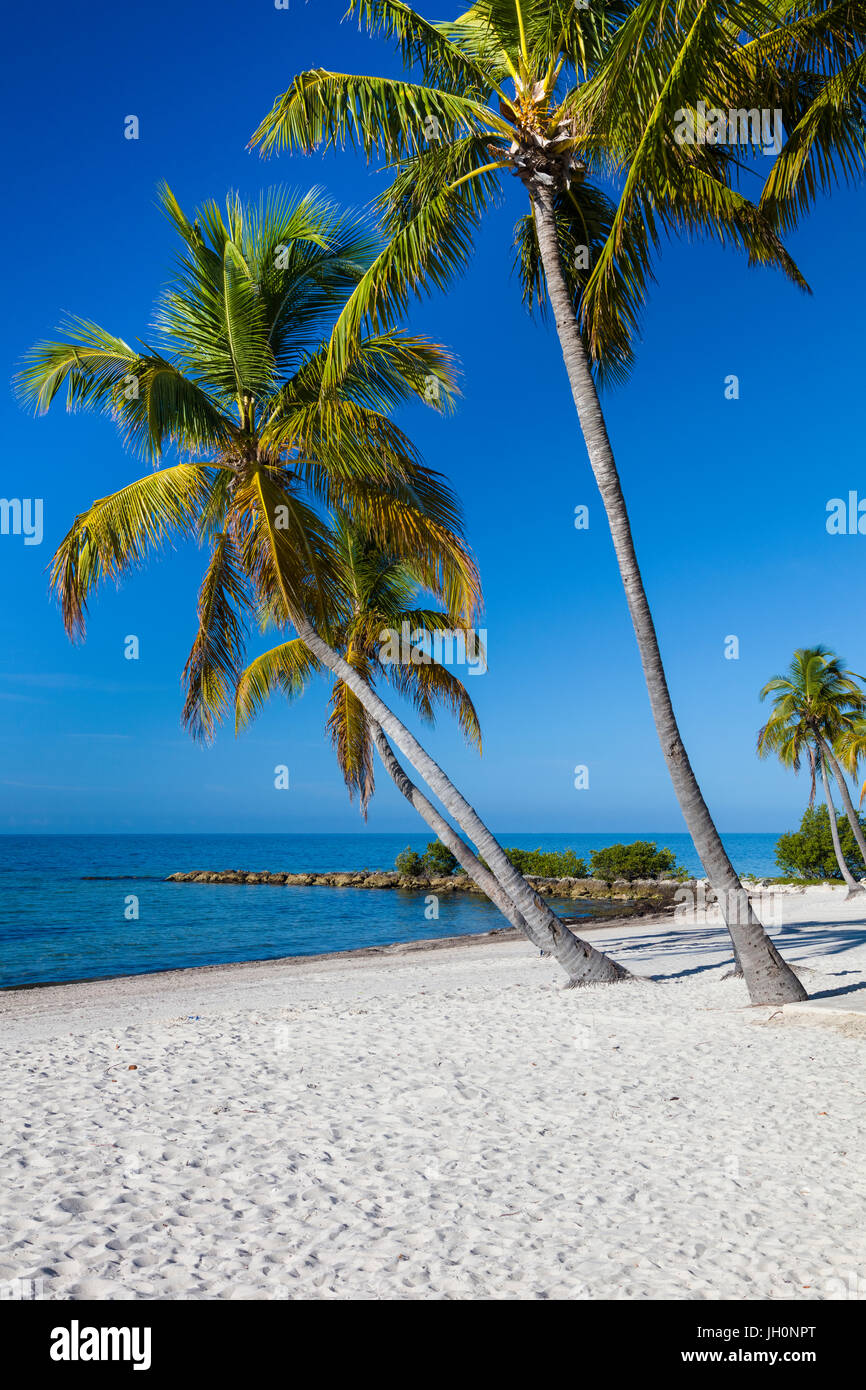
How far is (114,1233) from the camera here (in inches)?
147

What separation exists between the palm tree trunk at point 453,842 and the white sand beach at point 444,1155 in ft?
5.67

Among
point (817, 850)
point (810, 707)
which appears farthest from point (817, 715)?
point (817, 850)

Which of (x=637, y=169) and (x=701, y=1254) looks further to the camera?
(x=637, y=169)

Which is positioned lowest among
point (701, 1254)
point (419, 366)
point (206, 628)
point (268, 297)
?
point (701, 1254)

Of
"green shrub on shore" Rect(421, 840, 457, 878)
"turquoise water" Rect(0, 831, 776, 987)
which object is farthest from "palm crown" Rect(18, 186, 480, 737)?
"green shrub on shore" Rect(421, 840, 457, 878)

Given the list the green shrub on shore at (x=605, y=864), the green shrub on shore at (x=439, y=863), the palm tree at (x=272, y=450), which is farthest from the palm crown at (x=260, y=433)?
the green shrub on shore at (x=439, y=863)

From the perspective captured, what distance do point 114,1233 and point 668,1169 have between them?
114 inches

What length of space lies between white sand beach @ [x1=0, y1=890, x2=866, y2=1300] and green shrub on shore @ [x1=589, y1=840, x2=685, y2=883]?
36.2 metres

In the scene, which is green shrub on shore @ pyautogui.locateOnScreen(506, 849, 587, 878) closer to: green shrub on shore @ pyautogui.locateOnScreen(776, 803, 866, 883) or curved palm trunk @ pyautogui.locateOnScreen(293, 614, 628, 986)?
green shrub on shore @ pyautogui.locateOnScreen(776, 803, 866, 883)

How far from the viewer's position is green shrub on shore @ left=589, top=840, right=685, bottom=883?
4431 cm

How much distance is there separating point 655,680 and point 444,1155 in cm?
536

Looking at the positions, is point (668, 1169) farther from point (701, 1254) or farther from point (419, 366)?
point (419, 366)

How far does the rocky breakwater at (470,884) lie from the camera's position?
37.7 metres
